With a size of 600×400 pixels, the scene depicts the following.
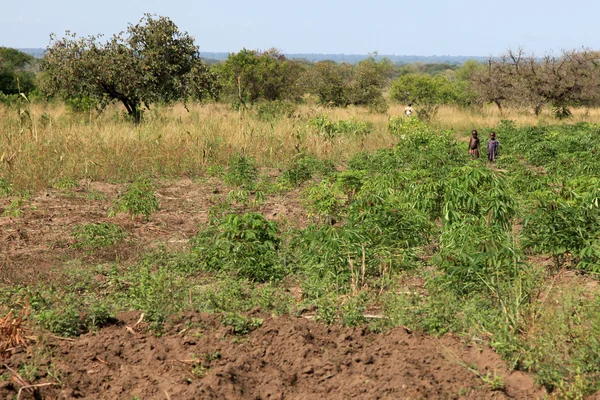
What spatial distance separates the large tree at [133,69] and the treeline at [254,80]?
1.0 inches

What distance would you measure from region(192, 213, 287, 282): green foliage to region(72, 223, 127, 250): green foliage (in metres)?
1.18

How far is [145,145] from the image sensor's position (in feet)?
43.1

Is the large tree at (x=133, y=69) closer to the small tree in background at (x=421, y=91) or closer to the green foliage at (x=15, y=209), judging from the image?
the green foliage at (x=15, y=209)

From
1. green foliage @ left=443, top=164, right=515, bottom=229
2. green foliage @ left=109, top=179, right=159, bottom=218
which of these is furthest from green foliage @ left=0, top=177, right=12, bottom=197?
green foliage @ left=443, top=164, right=515, bottom=229

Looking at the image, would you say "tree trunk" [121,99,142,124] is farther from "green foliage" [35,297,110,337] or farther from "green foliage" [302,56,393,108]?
"green foliage" [302,56,393,108]

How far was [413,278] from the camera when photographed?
634 cm

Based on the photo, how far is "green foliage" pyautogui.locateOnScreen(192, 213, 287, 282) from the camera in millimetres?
6285

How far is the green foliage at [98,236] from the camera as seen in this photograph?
7270mm

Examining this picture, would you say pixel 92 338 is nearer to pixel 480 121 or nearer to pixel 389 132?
pixel 389 132

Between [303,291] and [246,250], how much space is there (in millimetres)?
768

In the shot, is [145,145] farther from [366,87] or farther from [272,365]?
[366,87]

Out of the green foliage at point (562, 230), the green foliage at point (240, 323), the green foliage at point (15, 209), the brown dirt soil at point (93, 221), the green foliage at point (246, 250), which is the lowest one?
the brown dirt soil at point (93, 221)

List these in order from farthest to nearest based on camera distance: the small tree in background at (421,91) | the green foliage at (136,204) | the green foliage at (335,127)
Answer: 1. the small tree in background at (421,91)
2. the green foliage at (335,127)
3. the green foliage at (136,204)

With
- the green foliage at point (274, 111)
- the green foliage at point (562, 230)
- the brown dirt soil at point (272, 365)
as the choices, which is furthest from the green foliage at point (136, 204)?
the green foliage at point (274, 111)
